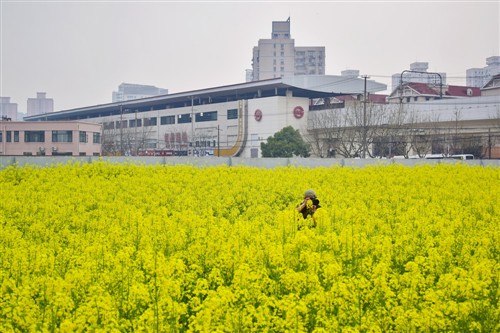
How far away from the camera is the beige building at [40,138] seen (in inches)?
2063

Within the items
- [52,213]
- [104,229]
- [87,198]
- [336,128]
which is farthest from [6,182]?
[336,128]

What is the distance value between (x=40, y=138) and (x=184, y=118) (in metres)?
16.5

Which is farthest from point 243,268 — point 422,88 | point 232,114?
point 422,88

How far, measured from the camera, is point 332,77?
55.2 metres

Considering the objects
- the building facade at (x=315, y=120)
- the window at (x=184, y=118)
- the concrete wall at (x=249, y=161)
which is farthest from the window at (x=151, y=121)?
the concrete wall at (x=249, y=161)

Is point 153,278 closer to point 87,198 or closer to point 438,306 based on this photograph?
point 438,306

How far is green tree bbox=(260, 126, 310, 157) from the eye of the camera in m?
47.9

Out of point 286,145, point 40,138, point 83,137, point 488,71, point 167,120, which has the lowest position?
point 286,145

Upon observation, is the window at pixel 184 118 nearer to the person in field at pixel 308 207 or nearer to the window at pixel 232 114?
the window at pixel 232 114

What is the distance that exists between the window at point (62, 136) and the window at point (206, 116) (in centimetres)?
1424

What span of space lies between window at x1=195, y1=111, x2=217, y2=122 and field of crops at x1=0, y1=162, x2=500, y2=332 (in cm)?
4810

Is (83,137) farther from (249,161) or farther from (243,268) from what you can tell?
(243,268)

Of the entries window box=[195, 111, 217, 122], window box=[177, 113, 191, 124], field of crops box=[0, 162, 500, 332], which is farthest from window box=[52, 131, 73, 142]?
field of crops box=[0, 162, 500, 332]

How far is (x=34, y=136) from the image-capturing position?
173 feet
